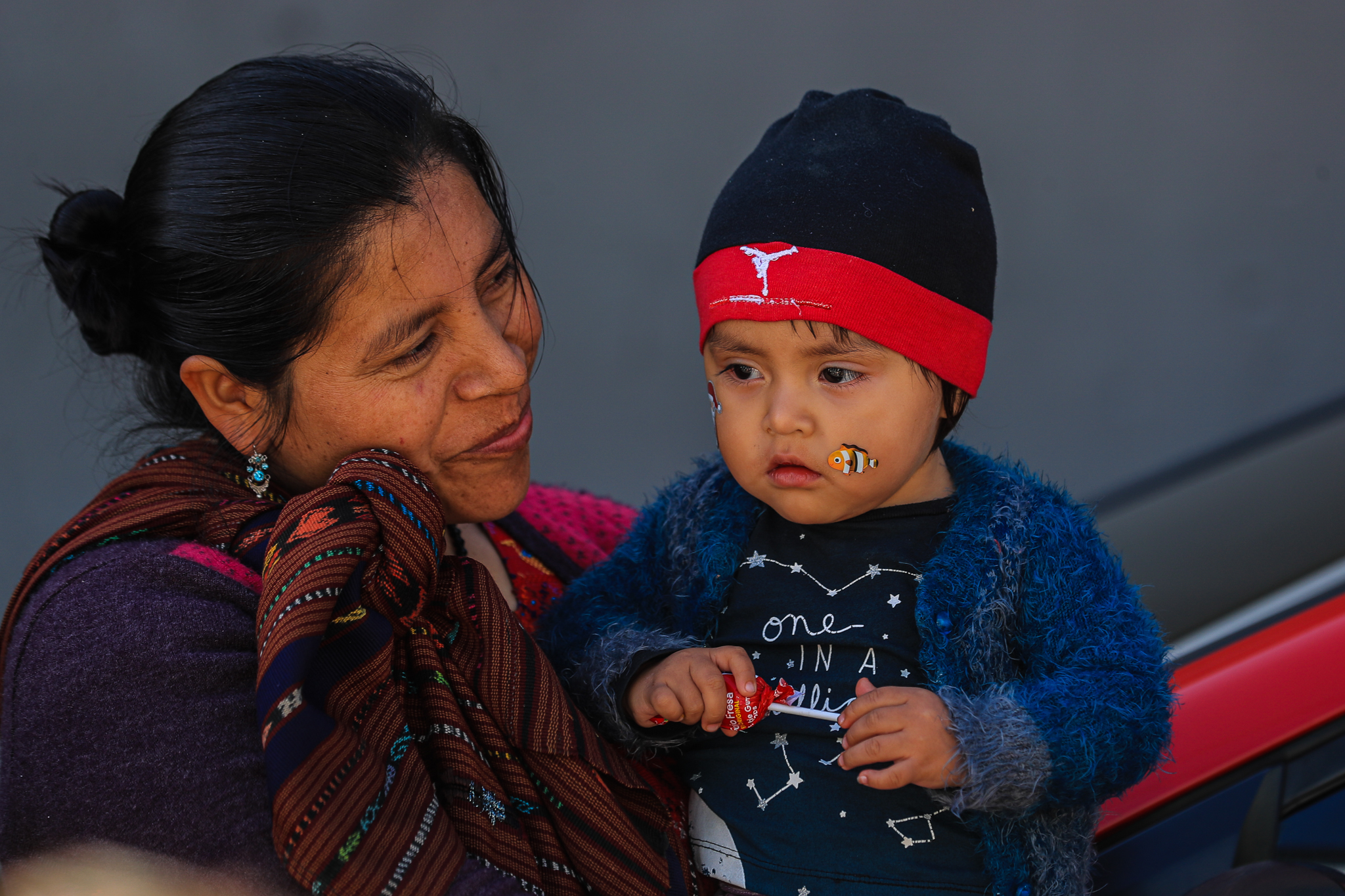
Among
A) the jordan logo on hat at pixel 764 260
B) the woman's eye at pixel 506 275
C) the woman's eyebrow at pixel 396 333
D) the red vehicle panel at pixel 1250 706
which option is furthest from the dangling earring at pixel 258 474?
the red vehicle panel at pixel 1250 706

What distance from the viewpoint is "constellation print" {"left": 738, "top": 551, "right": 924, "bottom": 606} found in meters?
1.67

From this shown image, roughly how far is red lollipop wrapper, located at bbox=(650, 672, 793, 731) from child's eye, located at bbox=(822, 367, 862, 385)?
454 millimetres

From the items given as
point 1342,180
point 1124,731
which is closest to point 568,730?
point 1124,731

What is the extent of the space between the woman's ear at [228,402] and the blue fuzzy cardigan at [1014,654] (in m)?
0.60

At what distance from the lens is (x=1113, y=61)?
4.30 meters

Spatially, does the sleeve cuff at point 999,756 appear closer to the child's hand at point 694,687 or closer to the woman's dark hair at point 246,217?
the child's hand at point 694,687

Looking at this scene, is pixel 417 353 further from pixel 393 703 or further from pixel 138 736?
pixel 138 736

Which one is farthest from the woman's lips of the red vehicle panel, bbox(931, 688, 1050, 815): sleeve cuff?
the red vehicle panel

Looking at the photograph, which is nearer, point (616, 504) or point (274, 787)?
point (274, 787)

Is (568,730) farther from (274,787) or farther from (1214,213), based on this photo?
(1214,213)

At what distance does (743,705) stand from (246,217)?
1007 mm

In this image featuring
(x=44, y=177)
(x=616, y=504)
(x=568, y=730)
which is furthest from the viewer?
(x=44, y=177)

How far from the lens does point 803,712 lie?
5.23 ft

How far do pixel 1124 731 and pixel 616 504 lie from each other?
4.73ft
